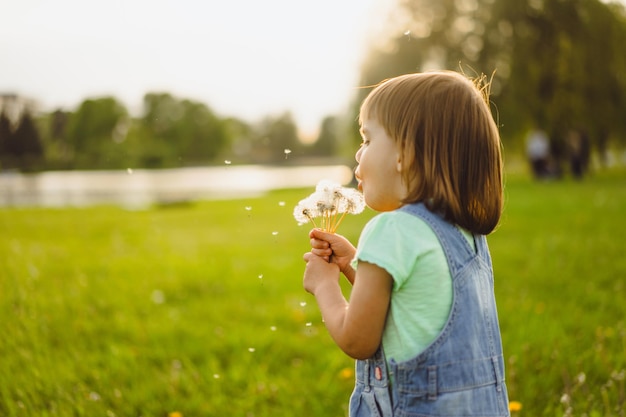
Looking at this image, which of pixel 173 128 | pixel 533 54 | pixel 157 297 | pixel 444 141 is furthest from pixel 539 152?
pixel 444 141

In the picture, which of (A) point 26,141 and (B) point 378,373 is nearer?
(B) point 378,373

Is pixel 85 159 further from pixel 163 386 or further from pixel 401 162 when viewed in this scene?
pixel 401 162

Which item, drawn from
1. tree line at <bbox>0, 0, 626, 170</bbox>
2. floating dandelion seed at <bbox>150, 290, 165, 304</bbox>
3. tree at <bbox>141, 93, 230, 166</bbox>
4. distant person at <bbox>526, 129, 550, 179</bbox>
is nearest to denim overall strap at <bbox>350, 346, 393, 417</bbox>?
tree at <bbox>141, 93, 230, 166</bbox>

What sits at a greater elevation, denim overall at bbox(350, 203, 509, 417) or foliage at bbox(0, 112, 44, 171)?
foliage at bbox(0, 112, 44, 171)

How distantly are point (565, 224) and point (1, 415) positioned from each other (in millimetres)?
7200

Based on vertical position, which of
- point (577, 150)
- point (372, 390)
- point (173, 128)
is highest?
point (173, 128)

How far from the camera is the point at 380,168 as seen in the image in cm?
152

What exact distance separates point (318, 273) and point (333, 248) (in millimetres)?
86

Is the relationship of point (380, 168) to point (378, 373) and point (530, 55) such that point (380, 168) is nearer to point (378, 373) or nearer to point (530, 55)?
point (378, 373)

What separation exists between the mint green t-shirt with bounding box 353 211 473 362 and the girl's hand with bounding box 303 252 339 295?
0.21 metres

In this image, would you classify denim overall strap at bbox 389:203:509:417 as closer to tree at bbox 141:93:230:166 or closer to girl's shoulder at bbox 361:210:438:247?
girl's shoulder at bbox 361:210:438:247

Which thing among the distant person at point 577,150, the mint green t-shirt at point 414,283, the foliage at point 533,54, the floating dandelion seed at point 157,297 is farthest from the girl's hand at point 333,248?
the distant person at point 577,150

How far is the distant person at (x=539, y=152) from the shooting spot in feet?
63.6

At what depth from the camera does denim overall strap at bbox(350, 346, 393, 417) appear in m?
1.46
